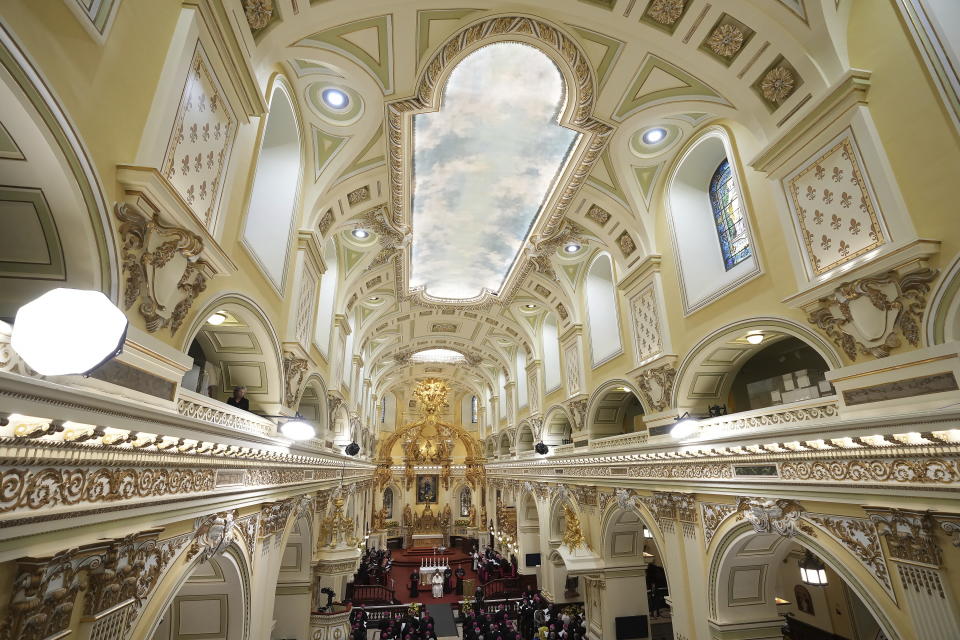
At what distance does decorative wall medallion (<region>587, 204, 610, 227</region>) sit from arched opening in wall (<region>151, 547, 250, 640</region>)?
981 centimetres

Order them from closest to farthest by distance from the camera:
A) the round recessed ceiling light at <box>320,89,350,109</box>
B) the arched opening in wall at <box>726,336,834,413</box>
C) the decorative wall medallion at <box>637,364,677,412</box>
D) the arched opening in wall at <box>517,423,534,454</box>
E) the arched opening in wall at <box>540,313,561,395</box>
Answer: the round recessed ceiling light at <box>320,89,350,109</box> < the arched opening in wall at <box>726,336,834,413</box> < the decorative wall medallion at <box>637,364,677,412</box> < the arched opening in wall at <box>540,313,561,395</box> < the arched opening in wall at <box>517,423,534,454</box>

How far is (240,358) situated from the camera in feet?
23.9

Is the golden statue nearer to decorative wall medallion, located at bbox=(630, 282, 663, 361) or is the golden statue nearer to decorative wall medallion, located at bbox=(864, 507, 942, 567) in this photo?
decorative wall medallion, located at bbox=(630, 282, 663, 361)

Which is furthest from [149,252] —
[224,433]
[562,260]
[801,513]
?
[562,260]

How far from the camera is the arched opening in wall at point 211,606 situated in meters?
6.13

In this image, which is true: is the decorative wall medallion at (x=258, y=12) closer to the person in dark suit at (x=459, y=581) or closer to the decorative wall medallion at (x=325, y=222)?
the decorative wall medallion at (x=325, y=222)

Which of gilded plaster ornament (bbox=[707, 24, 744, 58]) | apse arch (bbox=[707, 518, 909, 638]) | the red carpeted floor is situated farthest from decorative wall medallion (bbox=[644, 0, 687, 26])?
the red carpeted floor

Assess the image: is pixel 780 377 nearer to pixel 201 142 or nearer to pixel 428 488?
pixel 201 142

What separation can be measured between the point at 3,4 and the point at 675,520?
35.2 ft

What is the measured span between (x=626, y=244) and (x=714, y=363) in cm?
373

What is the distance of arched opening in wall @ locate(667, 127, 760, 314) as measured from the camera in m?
8.32

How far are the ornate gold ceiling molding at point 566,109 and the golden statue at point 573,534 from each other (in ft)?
28.1

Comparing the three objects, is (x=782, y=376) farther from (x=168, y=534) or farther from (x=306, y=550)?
(x=306, y=550)

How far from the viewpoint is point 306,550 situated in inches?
423
